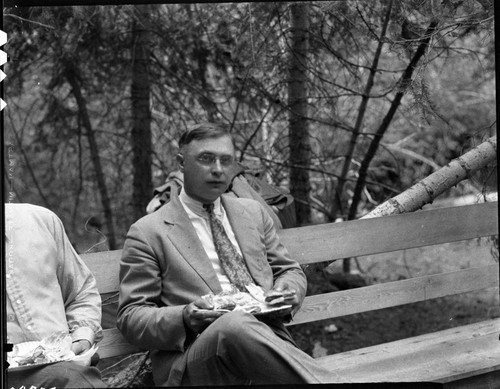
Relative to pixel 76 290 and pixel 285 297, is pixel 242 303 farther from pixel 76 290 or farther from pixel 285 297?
pixel 76 290

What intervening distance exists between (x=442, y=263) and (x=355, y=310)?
5.04 m

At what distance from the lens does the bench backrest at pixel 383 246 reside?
3971 millimetres

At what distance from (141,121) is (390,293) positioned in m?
2.65

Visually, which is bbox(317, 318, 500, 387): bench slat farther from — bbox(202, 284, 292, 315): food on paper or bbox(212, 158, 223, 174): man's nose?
bbox(212, 158, 223, 174): man's nose

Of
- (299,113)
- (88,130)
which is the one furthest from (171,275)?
(88,130)

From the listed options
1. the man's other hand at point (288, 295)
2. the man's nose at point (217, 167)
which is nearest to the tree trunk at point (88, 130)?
the man's nose at point (217, 167)

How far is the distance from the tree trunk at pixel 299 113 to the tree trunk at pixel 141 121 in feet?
3.72

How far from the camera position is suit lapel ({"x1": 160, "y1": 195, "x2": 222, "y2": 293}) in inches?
132

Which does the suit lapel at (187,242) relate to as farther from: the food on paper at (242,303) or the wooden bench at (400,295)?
the wooden bench at (400,295)

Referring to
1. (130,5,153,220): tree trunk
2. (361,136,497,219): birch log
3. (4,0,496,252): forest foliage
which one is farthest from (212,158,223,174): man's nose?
(130,5,153,220): tree trunk

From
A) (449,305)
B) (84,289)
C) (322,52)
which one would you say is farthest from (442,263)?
(84,289)

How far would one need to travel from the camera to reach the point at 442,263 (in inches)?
349

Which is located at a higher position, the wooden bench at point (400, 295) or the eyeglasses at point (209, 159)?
the eyeglasses at point (209, 159)

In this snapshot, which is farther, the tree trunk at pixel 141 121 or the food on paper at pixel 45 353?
the tree trunk at pixel 141 121
